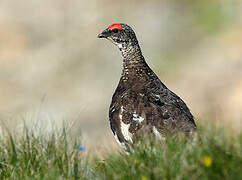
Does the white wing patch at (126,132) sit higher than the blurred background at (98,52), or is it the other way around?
the blurred background at (98,52)

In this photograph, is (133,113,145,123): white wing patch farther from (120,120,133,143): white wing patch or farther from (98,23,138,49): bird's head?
(98,23,138,49): bird's head

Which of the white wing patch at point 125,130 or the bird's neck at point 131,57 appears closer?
the white wing patch at point 125,130

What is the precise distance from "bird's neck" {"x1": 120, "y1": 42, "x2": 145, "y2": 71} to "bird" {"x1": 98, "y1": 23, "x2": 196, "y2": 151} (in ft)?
0.18

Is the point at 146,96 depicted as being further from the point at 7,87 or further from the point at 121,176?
the point at 7,87

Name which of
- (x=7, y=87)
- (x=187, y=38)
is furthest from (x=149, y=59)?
(x=7, y=87)

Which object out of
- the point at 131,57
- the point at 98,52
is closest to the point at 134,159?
the point at 131,57

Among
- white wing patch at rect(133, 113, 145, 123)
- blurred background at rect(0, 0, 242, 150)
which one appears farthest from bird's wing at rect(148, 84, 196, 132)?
blurred background at rect(0, 0, 242, 150)

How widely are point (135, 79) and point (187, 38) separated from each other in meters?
20.9

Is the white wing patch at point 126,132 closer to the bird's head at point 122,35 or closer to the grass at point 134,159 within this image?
the grass at point 134,159

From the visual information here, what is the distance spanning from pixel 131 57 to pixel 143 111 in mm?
1238

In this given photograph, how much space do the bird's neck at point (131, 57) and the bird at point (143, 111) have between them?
0.05 meters

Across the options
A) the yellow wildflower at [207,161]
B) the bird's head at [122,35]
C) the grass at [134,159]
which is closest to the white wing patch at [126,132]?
the grass at [134,159]

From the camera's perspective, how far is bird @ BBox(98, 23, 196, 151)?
648cm

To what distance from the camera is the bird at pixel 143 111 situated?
648cm
